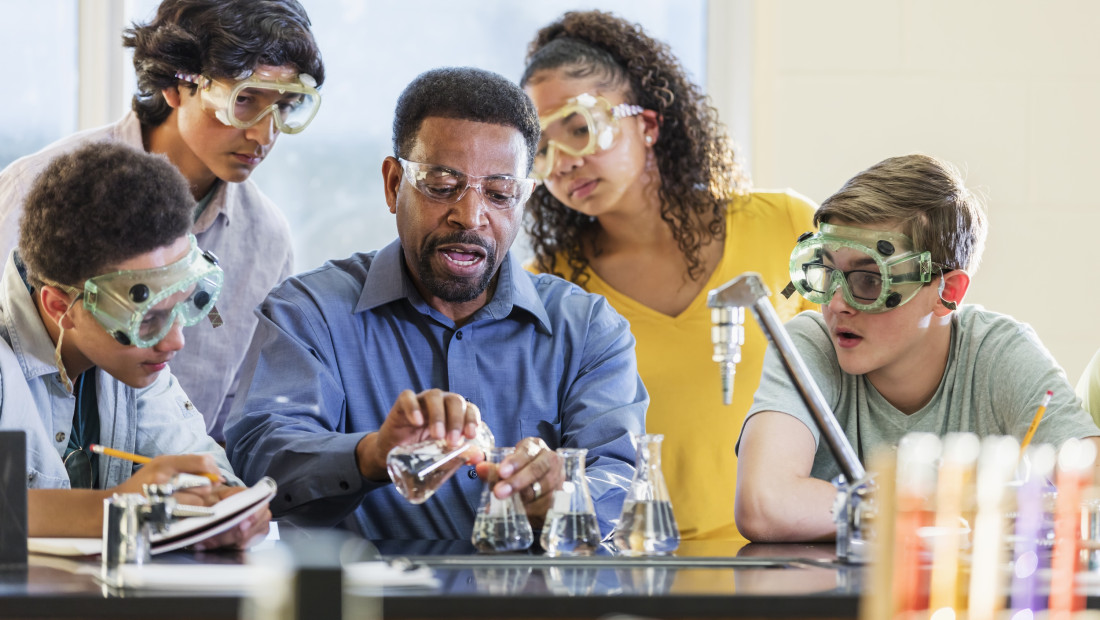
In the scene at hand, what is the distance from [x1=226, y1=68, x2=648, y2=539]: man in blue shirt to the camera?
1.90 meters

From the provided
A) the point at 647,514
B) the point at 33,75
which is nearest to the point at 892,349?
the point at 647,514

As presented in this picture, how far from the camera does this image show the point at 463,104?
6.61ft

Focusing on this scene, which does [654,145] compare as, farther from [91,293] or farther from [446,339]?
[91,293]

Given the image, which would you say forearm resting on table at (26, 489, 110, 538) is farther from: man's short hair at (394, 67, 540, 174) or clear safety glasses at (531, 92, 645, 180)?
clear safety glasses at (531, 92, 645, 180)

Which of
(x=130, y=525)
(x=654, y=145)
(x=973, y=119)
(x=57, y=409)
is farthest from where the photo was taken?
(x=973, y=119)

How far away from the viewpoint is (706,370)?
96.1 inches

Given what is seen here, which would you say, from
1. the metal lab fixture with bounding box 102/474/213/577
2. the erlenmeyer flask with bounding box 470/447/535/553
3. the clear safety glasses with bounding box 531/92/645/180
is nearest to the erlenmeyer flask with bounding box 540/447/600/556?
the erlenmeyer flask with bounding box 470/447/535/553

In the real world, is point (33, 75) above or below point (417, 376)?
above

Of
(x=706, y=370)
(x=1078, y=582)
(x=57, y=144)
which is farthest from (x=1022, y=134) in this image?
(x=57, y=144)

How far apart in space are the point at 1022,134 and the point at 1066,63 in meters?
0.23

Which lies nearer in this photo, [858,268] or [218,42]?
[858,268]

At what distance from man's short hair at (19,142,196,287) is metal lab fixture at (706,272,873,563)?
80cm

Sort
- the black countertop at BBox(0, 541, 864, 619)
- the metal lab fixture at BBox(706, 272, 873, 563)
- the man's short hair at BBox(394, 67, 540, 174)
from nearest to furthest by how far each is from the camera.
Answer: the black countertop at BBox(0, 541, 864, 619), the metal lab fixture at BBox(706, 272, 873, 563), the man's short hair at BBox(394, 67, 540, 174)

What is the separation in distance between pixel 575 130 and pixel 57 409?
4.05 feet
